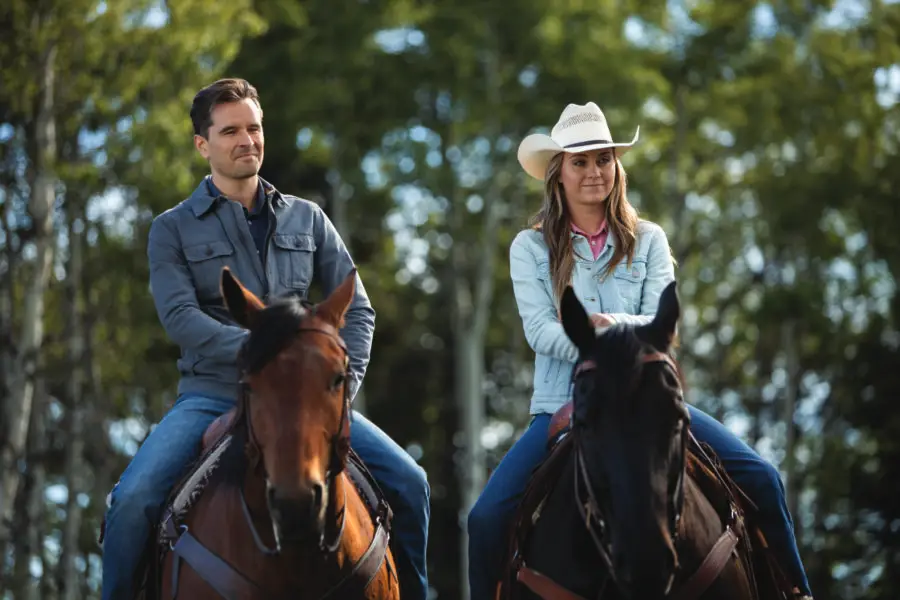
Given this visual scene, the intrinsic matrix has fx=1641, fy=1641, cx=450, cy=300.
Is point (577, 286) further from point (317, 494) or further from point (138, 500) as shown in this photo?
point (138, 500)

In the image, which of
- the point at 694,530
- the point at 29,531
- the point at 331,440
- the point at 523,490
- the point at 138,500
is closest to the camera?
the point at 331,440

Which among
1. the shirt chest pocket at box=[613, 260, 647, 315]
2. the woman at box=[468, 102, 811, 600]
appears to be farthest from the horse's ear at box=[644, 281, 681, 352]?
the shirt chest pocket at box=[613, 260, 647, 315]

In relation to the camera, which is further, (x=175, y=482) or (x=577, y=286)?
(x=577, y=286)

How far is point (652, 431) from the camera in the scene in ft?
24.2

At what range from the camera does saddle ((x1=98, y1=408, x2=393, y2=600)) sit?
27.6 ft

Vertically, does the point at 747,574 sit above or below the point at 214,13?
below

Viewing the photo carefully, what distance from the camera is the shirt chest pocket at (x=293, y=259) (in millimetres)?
9273

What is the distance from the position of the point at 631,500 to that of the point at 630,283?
2188mm

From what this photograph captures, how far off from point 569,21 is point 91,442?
1264 cm

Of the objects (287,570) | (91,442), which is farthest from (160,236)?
(91,442)

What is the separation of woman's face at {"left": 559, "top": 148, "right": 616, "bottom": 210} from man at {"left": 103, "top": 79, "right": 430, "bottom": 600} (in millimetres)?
1347

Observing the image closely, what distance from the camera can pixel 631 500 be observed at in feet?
23.8

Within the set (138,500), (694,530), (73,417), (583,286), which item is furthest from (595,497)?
(73,417)

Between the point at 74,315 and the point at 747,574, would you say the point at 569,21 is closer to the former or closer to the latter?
the point at 74,315
